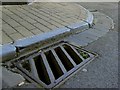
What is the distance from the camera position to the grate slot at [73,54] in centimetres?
301

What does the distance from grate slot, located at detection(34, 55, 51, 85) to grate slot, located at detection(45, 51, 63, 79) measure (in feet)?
0.42

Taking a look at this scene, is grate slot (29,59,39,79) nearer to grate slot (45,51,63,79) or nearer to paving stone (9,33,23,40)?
grate slot (45,51,63,79)

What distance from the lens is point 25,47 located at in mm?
2973

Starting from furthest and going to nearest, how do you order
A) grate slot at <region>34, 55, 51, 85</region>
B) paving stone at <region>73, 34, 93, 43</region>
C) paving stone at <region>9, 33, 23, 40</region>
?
paving stone at <region>73, 34, 93, 43</region> → paving stone at <region>9, 33, 23, 40</region> → grate slot at <region>34, 55, 51, 85</region>

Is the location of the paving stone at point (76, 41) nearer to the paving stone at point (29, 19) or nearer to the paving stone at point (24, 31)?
the paving stone at point (24, 31)

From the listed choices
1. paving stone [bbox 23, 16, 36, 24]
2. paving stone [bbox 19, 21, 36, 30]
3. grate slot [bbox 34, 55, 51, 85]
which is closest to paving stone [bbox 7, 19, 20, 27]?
paving stone [bbox 19, 21, 36, 30]

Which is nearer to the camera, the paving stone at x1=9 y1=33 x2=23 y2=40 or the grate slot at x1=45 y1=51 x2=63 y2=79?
the grate slot at x1=45 y1=51 x2=63 y2=79

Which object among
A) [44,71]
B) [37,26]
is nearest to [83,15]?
[37,26]

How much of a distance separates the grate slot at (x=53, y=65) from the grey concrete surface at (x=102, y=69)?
0.24 metres

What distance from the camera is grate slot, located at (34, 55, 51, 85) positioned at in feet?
8.42

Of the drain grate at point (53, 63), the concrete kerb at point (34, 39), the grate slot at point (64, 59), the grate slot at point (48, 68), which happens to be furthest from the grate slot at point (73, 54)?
the grate slot at point (48, 68)

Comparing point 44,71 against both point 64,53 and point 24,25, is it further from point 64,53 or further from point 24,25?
point 24,25

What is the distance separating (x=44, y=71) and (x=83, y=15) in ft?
6.91

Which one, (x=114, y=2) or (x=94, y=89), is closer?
(x=94, y=89)
